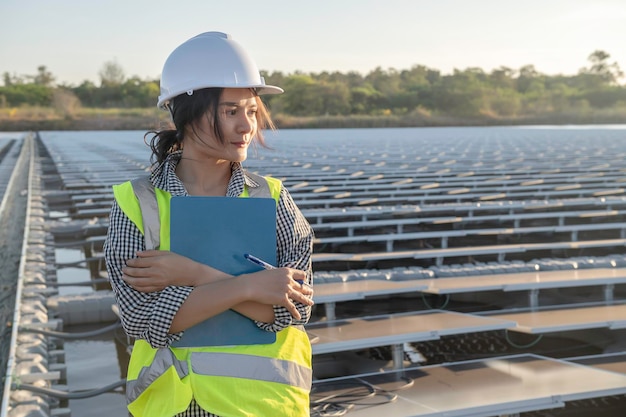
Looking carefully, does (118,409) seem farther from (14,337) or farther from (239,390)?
(239,390)

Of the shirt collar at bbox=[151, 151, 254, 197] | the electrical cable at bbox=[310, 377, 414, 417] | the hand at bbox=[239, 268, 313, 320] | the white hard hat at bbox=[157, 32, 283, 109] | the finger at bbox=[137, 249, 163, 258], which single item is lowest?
the electrical cable at bbox=[310, 377, 414, 417]

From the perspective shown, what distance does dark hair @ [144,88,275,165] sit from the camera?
70.8 inches

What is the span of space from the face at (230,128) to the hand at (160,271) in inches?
10.6

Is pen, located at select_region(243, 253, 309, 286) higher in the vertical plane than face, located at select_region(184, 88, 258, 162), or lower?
lower

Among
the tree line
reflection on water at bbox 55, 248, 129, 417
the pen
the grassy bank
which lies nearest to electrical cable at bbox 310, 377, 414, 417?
reflection on water at bbox 55, 248, 129, 417

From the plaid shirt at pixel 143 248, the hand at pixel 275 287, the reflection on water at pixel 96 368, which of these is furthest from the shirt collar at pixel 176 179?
the reflection on water at pixel 96 368

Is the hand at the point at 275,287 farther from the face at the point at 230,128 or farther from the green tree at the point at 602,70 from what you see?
the green tree at the point at 602,70

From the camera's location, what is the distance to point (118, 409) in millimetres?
5047

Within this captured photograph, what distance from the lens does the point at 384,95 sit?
78062mm

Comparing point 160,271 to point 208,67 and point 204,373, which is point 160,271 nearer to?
point 204,373

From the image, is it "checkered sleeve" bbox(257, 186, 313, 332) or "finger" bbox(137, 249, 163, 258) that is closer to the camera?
"finger" bbox(137, 249, 163, 258)

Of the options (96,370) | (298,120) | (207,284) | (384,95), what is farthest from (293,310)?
(384,95)

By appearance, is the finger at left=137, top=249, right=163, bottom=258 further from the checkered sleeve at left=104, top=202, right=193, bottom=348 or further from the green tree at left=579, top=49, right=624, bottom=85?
the green tree at left=579, top=49, right=624, bottom=85

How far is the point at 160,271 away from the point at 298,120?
6477 cm
